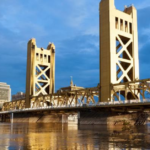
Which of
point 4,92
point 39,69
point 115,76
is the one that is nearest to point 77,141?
point 115,76

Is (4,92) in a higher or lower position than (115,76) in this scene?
higher

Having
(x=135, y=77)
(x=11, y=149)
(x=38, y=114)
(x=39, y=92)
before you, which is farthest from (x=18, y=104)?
(x=11, y=149)

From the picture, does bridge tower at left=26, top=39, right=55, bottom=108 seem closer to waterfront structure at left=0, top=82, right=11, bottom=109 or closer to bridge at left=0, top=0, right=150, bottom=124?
bridge at left=0, top=0, right=150, bottom=124

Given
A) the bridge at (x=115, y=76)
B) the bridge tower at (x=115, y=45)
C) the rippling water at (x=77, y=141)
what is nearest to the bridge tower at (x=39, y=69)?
the bridge at (x=115, y=76)

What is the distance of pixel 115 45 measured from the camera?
152 ft

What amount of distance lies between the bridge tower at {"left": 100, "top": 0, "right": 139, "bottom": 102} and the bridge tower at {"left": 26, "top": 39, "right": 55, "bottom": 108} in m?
27.8

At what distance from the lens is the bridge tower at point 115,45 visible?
4478cm

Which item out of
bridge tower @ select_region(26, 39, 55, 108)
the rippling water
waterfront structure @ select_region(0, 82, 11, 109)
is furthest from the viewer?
waterfront structure @ select_region(0, 82, 11, 109)

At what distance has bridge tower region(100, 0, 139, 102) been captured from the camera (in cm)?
4478

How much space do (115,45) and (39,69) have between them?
103ft

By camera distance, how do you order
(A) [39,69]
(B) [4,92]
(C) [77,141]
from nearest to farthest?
(C) [77,141] → (A) [39,69] → (B) [4,92]

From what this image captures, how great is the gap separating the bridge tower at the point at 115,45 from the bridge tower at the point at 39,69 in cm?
2778

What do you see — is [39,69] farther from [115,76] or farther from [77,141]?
[77,141]

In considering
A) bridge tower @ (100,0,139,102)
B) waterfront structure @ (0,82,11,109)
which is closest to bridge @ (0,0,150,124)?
bridge tower @ (100,0,139,102)
